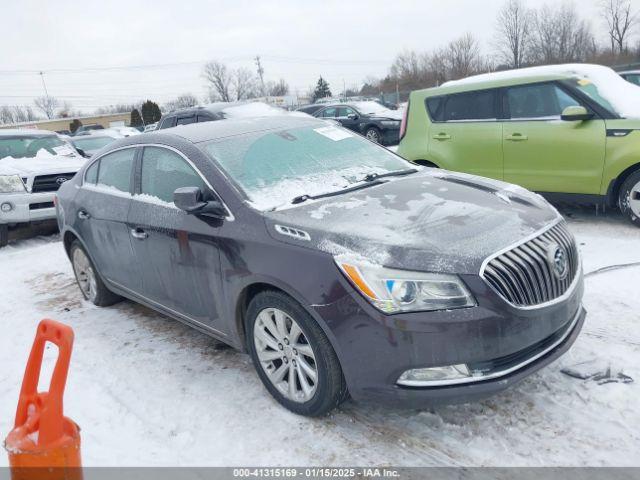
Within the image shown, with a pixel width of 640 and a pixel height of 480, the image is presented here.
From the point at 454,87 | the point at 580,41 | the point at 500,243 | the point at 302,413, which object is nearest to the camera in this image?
the point at 500,243

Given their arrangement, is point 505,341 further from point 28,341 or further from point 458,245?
point 28,341

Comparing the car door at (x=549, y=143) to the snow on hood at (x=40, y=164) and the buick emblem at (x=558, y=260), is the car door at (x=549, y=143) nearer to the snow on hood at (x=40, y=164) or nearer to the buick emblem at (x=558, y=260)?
the buick emblem at (x=558, y=260)

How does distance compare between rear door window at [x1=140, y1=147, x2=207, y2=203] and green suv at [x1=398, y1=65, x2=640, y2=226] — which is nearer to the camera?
rear door window at [x1=140, y1=147, x2=207, y2=203]

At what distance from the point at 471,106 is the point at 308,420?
5.21 m

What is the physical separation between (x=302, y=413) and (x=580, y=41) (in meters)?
65.6

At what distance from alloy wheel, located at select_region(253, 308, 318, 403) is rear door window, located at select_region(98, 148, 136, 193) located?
1904mm

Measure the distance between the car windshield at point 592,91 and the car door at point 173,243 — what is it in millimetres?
4634

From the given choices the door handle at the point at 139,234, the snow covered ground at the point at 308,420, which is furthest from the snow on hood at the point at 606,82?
the door handle at the point at 139,234

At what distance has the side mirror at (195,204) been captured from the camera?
3270 millimetres

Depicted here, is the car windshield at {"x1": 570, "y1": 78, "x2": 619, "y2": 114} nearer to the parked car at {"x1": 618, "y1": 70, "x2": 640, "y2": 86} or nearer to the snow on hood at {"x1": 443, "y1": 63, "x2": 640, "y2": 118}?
the snow on hood at {"x1": 443, "y1": 63, "x2": 640, "y2": 118}

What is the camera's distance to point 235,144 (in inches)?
149

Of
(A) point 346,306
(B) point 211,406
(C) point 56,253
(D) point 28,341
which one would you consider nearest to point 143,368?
(B) point 211,406

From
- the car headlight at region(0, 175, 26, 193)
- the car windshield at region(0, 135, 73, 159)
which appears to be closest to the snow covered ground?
the car headlight at region(0, 175, 26, 193)

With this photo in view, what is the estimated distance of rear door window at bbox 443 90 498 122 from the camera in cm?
680
